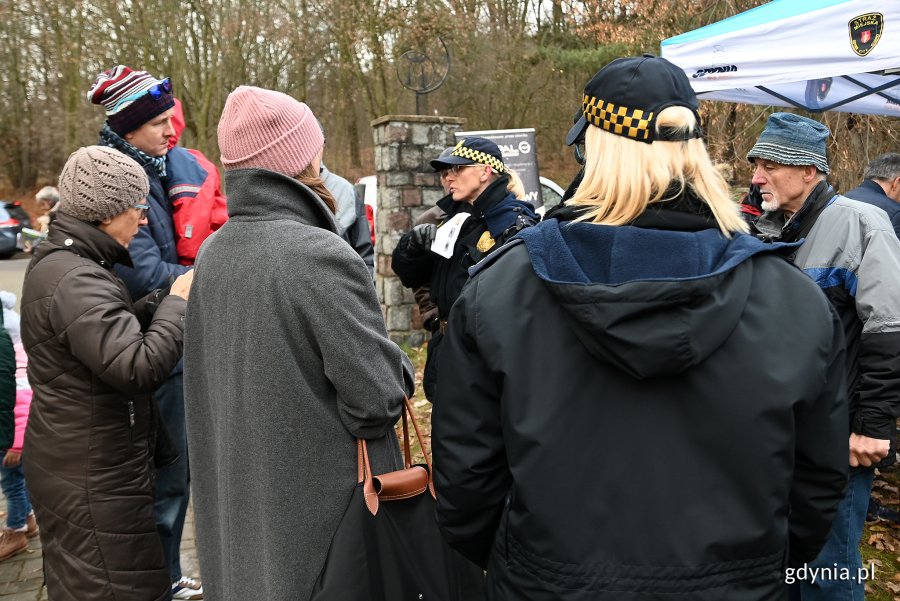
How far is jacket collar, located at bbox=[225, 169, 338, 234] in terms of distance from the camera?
82.0 inches

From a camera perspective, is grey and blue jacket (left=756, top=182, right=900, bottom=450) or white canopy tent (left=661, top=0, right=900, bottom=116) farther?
white canopy tent (left=661, top=0, right=900, bottom=116)

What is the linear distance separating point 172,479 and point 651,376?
8.28ft

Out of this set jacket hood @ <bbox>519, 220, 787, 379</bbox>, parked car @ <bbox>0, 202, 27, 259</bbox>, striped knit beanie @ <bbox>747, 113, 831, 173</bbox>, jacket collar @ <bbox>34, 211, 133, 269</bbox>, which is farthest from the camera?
parked car @ <bbox>0, 202, 27, 259</bbox>

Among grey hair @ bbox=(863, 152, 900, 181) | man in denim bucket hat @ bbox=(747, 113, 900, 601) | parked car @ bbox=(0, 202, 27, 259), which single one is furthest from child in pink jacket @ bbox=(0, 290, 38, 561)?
parked car @ bbox=(0, 202, 27, 259)

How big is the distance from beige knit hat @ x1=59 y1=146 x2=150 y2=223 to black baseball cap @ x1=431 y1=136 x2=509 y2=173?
2.02 m

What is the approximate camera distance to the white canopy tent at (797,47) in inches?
123

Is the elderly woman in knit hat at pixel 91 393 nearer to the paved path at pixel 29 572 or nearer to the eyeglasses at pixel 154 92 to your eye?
the eyeglasses at pixel 154 92

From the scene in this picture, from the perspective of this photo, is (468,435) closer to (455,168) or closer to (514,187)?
(455,168)

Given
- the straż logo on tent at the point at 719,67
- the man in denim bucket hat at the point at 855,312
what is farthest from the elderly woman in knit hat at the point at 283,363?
the straż logo on tent at the point at 719,67

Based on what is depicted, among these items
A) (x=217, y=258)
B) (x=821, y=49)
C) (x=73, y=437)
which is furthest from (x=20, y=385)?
(x=821, y=49)

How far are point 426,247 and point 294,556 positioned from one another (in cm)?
248

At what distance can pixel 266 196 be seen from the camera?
208 cm

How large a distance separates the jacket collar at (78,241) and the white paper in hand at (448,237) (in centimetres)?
185

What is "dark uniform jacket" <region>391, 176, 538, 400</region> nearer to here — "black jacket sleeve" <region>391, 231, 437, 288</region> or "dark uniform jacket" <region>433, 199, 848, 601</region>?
"black jacket sleeve" <region>391, 231, 437, 288</region>
